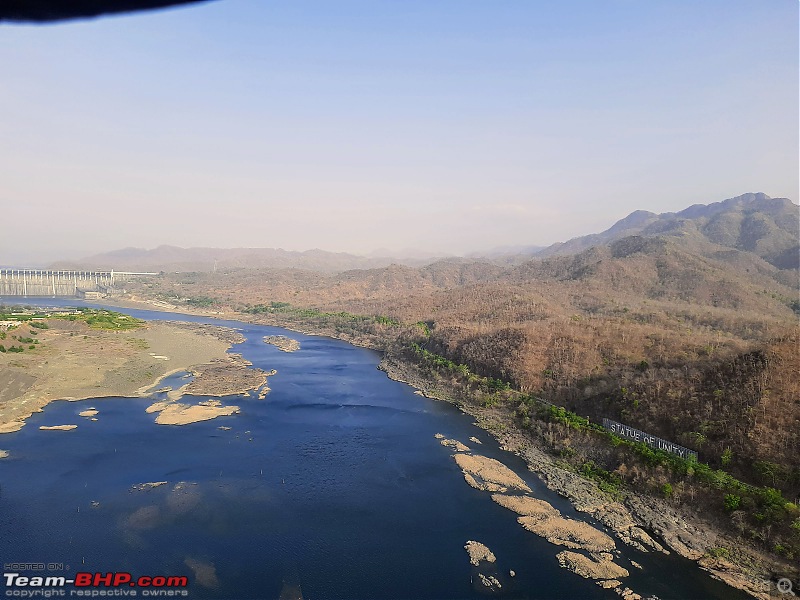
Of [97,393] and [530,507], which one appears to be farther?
[97,393]

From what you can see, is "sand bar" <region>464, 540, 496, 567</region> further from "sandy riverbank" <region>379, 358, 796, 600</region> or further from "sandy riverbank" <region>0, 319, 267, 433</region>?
"sandy riverbank" <region>0, 319, 267, 433</region>

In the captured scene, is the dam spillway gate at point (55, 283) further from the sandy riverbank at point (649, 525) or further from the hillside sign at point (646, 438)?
the hillside sign at point (646, 438)

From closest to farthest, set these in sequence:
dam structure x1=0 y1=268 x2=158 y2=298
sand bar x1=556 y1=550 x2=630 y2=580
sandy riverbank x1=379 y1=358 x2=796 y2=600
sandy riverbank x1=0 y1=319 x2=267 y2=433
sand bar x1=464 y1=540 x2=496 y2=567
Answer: sand bar x1=556 y1=550 x2=630 y2=580, sandy riverbank x1=379 y1=358 x2=796 y2=600, sand bar x1=464 y1=540 x2=496 y2=567, sandy riverbank x1=0 y1=319 x2=267 y2=433, dam structure x1=0 y1=268 x2=158 y2=298

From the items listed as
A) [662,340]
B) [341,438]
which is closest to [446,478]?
[341,438]

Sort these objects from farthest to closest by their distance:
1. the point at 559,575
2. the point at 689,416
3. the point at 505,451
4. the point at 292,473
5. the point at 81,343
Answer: the point at 81,343 → the point at 505,451 → the point at 689,416 → the point at 292,473 → the point at 559,575

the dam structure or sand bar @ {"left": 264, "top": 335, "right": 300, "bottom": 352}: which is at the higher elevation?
the dam structure

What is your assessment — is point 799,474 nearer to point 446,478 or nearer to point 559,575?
point 559,575

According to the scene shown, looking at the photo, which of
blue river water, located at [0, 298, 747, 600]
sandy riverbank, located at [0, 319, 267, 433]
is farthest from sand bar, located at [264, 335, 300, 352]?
blue river water, located at [0, 298, 747, 600]
